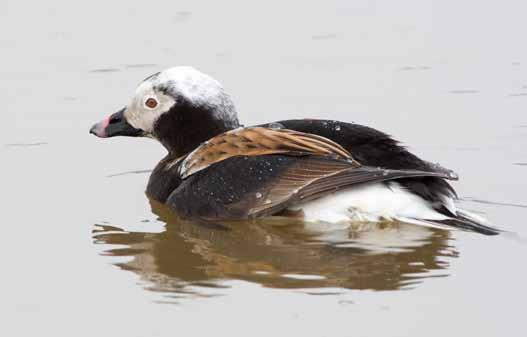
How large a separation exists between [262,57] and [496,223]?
4778 mm

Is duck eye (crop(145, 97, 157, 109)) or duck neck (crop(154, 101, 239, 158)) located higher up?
duck eye (crop(145, 97, 157, 109))

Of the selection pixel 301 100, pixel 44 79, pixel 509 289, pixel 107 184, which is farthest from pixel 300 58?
pixel 509 289

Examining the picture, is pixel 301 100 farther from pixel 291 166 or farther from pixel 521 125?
pixel 291 166

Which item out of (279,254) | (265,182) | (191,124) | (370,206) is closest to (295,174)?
(265,182)

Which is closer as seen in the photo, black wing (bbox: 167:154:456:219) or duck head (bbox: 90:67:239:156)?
black wing (bbox: 167:154:456:219)

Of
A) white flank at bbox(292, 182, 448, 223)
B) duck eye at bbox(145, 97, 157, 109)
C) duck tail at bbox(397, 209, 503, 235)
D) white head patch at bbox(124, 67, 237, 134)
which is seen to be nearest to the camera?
duck tail at bbox(397, 209, 503, 235)

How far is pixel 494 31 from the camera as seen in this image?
45.3ft

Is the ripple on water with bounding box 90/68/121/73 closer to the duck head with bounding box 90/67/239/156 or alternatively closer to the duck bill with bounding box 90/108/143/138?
the duck bill with bounding box 90/108/143/138

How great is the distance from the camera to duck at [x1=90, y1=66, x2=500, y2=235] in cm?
850

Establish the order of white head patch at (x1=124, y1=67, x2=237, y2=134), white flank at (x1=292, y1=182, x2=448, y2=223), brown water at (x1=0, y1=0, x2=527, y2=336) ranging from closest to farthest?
1. brown water at (x1=0, y1=0, x2=527, y2=336)
2. white flank at (x1=292, y1=182, x2=448, y2=223)
3. white head patch at (x1=124, y1=67, x2=237, y2=134)

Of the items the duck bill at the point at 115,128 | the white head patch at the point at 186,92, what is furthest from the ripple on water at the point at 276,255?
the duck bill at the point at 115,128

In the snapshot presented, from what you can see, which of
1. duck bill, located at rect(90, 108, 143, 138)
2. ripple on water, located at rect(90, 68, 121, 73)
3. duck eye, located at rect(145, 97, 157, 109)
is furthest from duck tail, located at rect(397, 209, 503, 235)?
ripple on water, located at rect(90, 68, 121, 73)

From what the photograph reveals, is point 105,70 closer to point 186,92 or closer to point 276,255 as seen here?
point 186,92

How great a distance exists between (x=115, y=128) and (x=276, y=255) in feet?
8.19
